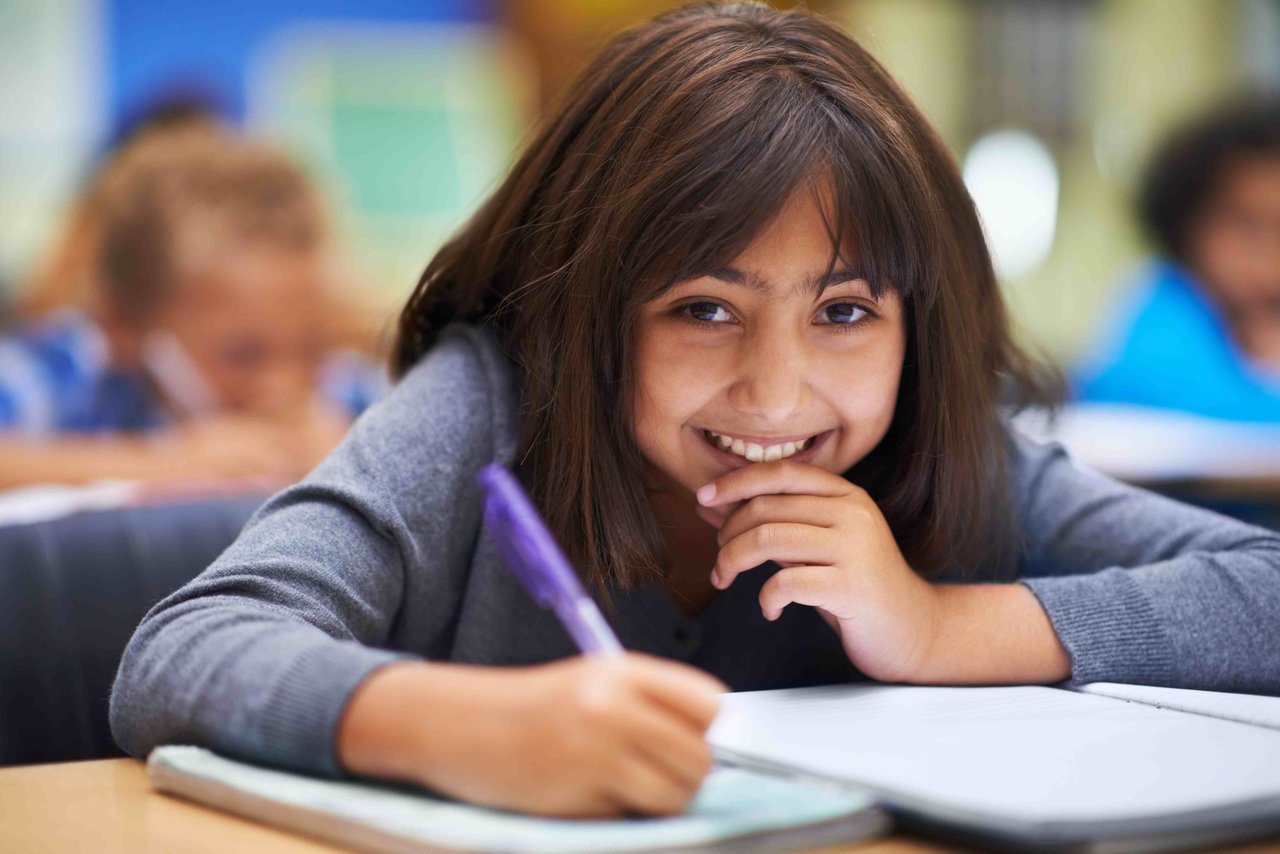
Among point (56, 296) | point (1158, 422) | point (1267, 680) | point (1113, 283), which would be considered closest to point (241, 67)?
point (56, 296)

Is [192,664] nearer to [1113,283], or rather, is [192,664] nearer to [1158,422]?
[1158,422]

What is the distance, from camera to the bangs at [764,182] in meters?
0.80

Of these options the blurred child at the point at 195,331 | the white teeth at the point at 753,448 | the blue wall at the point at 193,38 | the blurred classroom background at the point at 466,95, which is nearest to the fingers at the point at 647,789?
the white teeth at the point at 753,448

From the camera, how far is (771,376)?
31.8 inches

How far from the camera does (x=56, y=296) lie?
2748mm

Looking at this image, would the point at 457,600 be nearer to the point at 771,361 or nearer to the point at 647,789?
the point at 771,361

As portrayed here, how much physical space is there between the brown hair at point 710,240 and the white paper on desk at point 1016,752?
167 mm

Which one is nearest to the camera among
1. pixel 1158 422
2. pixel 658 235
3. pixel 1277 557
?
pixel 658 235

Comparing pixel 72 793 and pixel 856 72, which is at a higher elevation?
pixel 856 72

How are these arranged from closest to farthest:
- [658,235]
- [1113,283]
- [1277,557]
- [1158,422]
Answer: [658,235], [1277,557], [1158,422], [1113,283]

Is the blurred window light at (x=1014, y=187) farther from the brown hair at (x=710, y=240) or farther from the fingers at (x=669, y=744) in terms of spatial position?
the fingers at (x=669, y=744)

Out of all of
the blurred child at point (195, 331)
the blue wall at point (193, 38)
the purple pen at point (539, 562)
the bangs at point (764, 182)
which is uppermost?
the blue wall at point (193, 38)

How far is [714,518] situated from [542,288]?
187 millimetres

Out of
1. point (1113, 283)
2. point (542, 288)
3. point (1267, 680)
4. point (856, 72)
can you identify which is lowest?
point (1113, 283)
